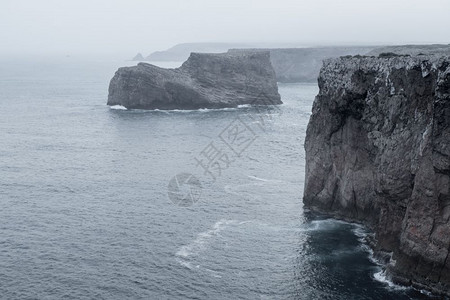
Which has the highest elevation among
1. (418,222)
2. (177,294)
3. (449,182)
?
(449,182)

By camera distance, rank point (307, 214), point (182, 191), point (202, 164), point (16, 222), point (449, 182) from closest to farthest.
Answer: point (449, 182), point (16, 222), point (307, 214), point (182, 191), point (202, 164)

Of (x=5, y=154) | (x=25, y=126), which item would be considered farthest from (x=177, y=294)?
(x=25, y=126)

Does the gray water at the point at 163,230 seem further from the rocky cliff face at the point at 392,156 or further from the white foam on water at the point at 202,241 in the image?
the rocky cliff face at the point at 392,156

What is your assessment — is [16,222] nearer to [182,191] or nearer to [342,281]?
[182,191]

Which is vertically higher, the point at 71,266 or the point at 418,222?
the point at 418,222

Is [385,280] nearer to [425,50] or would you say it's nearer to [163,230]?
[163,230]

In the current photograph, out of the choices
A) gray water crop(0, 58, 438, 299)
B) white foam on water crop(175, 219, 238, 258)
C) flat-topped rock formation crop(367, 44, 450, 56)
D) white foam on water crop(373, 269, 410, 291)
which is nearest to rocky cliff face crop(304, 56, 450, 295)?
white foam on water crop(373, 269, 410, 291)

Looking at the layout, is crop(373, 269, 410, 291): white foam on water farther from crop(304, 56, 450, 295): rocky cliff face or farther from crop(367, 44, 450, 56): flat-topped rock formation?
crop(367, 44, 450, 56): flat-topped rock formation
